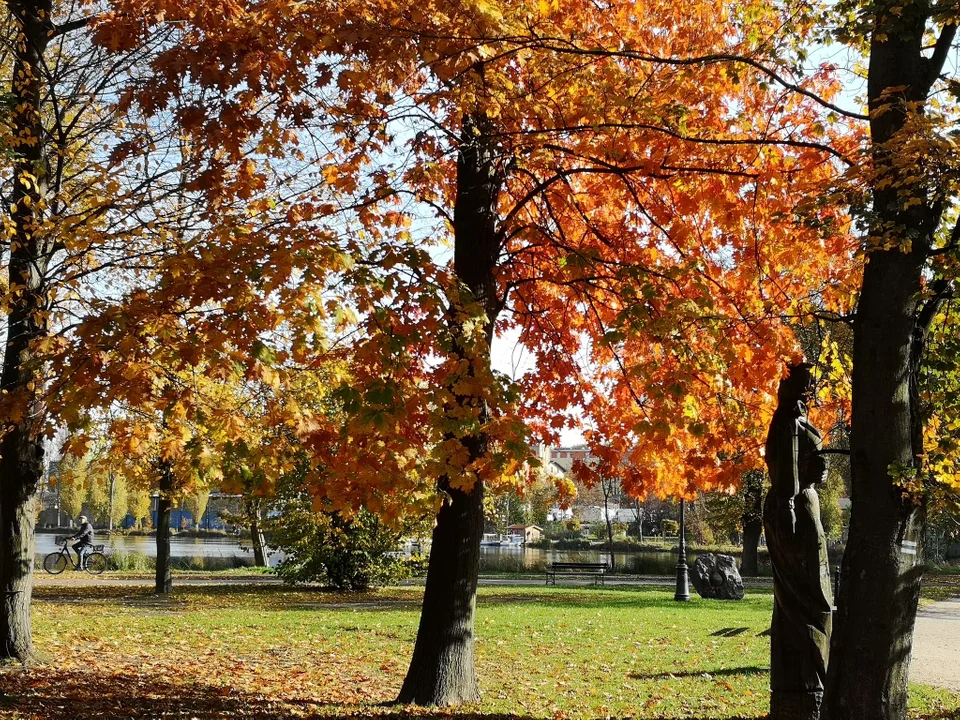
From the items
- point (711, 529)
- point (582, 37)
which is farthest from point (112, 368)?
point (711, 529)

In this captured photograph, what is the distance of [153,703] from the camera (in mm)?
8102

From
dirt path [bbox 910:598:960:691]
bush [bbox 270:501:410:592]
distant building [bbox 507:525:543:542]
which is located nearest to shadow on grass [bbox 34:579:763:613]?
bush [bbox 270:501:410:592]

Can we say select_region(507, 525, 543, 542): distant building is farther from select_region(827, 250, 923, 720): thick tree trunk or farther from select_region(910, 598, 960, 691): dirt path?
select_region(827, 250, 923, 720): thick tree trunk

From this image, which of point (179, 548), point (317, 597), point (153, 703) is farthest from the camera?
point (179, 548)

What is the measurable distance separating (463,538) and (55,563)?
960 inches

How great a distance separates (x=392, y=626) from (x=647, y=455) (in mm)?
7272

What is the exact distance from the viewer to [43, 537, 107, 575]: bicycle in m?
27.0

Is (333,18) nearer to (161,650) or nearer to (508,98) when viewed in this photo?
(508,98)

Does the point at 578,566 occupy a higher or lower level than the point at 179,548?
higher

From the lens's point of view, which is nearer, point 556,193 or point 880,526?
point 880,526

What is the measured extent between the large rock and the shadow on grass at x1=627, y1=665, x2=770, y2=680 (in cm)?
1074

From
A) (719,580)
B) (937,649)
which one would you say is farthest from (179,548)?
(937,649)

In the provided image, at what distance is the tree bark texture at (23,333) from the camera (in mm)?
9406

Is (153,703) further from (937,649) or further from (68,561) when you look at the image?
(68,561)
